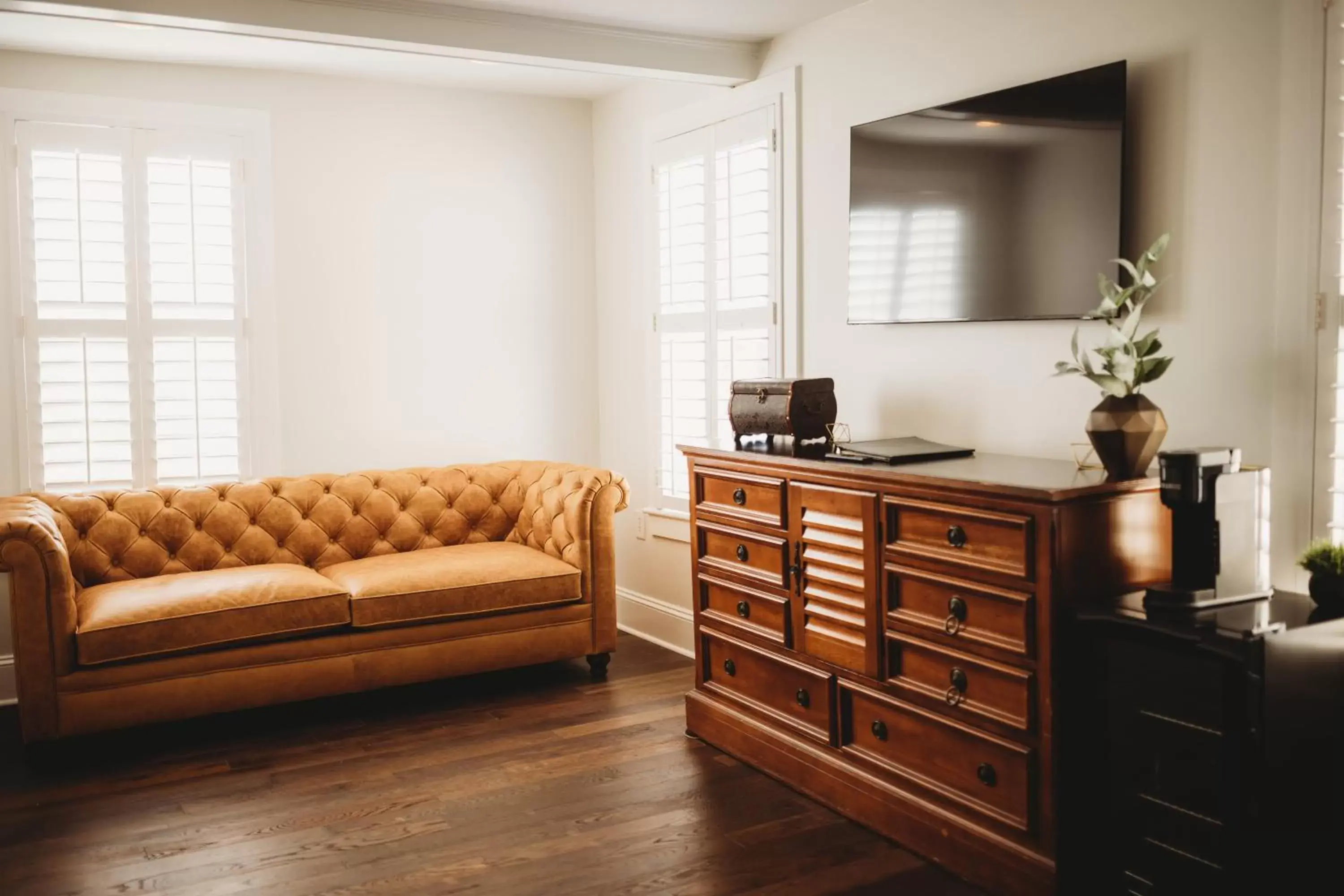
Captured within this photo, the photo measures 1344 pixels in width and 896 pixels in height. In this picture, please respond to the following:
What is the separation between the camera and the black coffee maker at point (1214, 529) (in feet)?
7.57

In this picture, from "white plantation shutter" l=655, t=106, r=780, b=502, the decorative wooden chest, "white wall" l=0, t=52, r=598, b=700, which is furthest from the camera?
"white wall" l=0, t=52, r=598, b=700

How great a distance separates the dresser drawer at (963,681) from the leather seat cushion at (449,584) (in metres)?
1.77

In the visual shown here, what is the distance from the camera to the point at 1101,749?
2395 millimetres

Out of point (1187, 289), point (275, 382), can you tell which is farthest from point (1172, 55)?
point (275, 382)

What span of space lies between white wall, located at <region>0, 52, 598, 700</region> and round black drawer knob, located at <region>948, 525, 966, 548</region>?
121 inches

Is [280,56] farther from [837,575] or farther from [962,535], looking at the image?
[962,535]

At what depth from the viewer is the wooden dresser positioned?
2.48m

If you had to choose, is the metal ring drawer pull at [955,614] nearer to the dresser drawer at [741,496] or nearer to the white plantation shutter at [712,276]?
the dresser drawer at [741,496]

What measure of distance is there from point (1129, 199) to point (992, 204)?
0.41m

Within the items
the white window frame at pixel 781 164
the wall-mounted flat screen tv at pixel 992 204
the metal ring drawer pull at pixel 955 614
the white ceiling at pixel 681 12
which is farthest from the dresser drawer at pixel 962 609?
the white ceiling at pixel 681 12

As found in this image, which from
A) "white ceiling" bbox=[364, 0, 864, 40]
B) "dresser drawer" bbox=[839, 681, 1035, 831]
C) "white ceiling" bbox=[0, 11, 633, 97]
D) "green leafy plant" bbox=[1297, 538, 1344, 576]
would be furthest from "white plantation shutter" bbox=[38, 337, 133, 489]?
"green leafy plant" bbox=[1297, 538, 1344, 576]

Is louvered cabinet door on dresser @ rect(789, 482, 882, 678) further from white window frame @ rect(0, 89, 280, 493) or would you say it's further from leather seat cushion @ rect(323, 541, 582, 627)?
white window frame @ rect(0, 89, 280, 493)

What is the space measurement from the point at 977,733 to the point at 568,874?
1065mm

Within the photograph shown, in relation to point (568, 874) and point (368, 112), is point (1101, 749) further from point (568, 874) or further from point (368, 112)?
point (368, 112)
